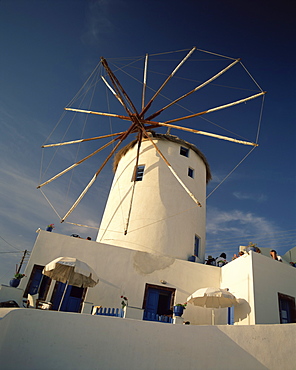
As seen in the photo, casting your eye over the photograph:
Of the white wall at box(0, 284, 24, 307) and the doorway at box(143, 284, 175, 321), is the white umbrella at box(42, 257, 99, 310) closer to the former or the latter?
the white wall at box(0, 284, 24, 307)

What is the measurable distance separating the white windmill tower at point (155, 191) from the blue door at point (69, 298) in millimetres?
3645

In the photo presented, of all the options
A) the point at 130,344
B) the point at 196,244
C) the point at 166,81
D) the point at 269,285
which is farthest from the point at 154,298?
the point at 166,81

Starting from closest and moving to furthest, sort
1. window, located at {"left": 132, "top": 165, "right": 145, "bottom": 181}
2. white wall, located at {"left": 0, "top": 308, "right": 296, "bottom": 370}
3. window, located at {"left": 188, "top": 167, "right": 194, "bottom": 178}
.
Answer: white wall, located at {"left": 0, "top": 308, "right": 296, "bottom": 370} < window, located at {"left": 132, "top": 165, "right": 145, "bottom": 181} < window, located at {"left": 188, "top": 167, "right": 194, "bottom": 178}

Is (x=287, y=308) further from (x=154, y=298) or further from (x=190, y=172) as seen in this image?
(x=190, y=172)

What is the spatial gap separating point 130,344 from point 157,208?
30.2 feet

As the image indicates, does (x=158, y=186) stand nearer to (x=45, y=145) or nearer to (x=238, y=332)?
(x=45, y=145)

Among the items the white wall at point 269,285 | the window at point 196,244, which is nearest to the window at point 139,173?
the window at point 196,244

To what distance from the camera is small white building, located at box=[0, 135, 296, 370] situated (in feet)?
21.9

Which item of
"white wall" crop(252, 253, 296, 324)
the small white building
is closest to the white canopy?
the small white building

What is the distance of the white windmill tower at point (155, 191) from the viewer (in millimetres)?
14898

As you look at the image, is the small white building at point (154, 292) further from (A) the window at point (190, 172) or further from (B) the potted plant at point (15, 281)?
(B) the potted plant at point (15, 281)

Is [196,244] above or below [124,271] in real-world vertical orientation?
above

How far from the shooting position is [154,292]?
1261 cm

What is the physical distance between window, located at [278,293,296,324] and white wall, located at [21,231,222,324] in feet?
8.23
